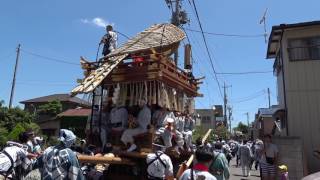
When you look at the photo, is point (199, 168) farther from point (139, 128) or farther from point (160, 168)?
point (139, 128)

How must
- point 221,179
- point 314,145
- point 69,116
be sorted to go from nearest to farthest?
1. point 221,179
2. point 314,145
3. point 69,116

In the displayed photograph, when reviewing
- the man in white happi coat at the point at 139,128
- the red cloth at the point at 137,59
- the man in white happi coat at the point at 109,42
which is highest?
the man in white happi coat at the point at 109,42

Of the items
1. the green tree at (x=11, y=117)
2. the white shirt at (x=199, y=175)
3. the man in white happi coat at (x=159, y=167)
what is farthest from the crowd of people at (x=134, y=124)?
the green tree at (x=11, y=117)

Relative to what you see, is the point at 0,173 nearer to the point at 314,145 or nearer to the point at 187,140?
the point at 187,140

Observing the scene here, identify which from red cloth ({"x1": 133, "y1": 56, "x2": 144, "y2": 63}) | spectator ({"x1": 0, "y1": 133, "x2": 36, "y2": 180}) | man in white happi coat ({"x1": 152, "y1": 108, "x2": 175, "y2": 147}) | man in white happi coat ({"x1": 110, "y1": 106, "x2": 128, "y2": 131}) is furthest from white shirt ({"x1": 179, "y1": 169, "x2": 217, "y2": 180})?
red cloth ({"x1": 133, "y1": 56, "x2": 144, "y2": 63})

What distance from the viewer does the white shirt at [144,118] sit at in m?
6.93

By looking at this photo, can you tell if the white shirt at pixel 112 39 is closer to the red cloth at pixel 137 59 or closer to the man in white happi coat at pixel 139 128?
the red cloth at pixel 137 59

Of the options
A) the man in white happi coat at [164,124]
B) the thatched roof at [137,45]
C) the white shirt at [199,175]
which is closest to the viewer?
the white shirt at [199,175]

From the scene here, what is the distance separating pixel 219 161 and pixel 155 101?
171 centimetres

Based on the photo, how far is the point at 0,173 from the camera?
5555mm

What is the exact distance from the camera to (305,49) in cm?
1475

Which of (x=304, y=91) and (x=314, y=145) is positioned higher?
(x=304, y=91)

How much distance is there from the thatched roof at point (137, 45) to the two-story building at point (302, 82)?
790 centimetres

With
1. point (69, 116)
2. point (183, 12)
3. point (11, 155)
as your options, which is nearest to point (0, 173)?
point (11, 155)
